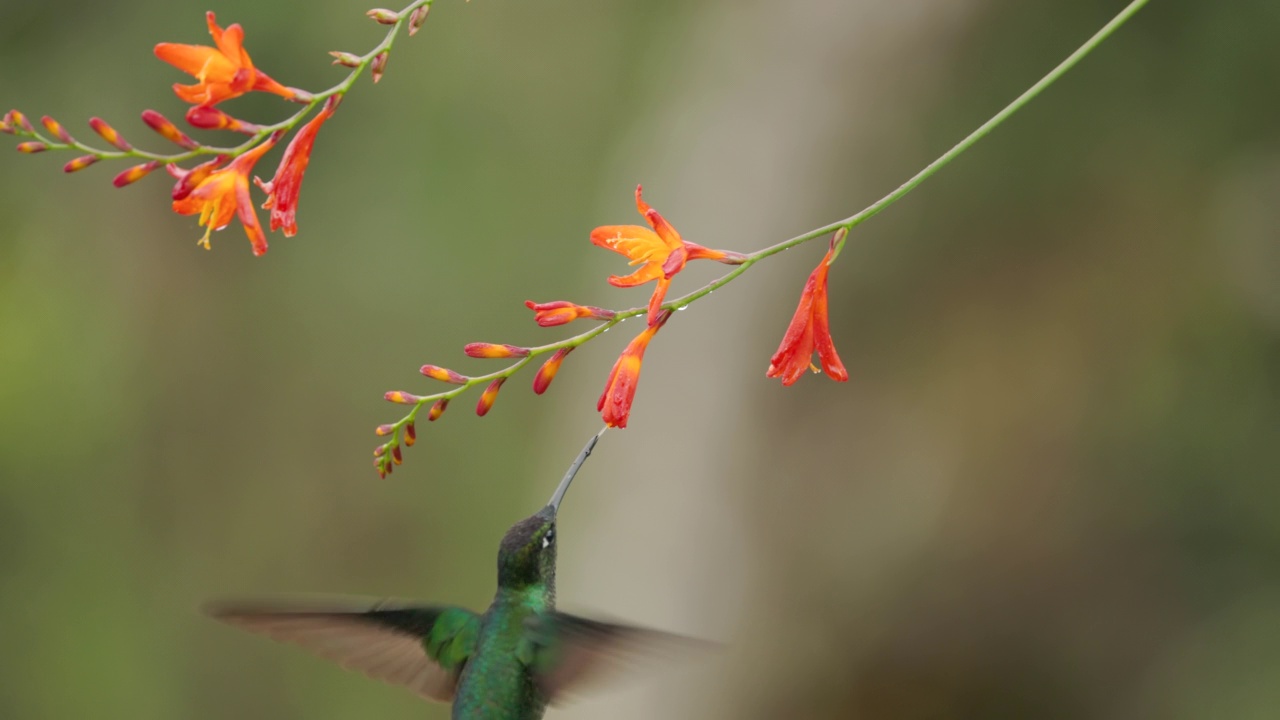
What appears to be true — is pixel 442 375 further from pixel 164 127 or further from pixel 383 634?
pixel 383 634

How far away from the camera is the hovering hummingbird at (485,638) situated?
1.80 metres

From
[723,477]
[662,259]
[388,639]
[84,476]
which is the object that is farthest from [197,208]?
[84,476]

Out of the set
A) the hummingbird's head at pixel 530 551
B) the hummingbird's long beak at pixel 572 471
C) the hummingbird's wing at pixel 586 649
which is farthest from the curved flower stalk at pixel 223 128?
the hummingbird's wing at pixel 586 649

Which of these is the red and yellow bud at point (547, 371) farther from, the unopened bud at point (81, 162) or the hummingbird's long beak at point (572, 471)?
the unopened bud at point (81, 162)

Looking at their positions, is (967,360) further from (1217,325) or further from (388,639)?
(388,639)

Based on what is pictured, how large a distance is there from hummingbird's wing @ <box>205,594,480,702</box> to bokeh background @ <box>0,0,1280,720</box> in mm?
2575

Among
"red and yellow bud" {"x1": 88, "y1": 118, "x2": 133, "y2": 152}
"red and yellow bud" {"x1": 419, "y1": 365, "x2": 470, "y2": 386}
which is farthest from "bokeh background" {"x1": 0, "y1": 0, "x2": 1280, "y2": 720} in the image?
"red and yellow bud" {"x1": 88, "y1": 118, "x2": 133, "y2": 152}

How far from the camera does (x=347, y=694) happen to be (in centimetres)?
555

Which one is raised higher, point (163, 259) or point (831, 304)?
point (831, 304)

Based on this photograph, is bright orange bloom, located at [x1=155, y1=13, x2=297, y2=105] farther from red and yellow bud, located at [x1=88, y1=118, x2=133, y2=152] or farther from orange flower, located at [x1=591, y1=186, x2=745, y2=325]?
orange flower, located at [x1=591, y1=186, x2=745, y2=325]

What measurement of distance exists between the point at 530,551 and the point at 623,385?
1.19 feet

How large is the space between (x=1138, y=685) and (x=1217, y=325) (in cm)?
131

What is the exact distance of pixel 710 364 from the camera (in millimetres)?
5113

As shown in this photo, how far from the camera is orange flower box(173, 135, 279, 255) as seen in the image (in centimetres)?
166
